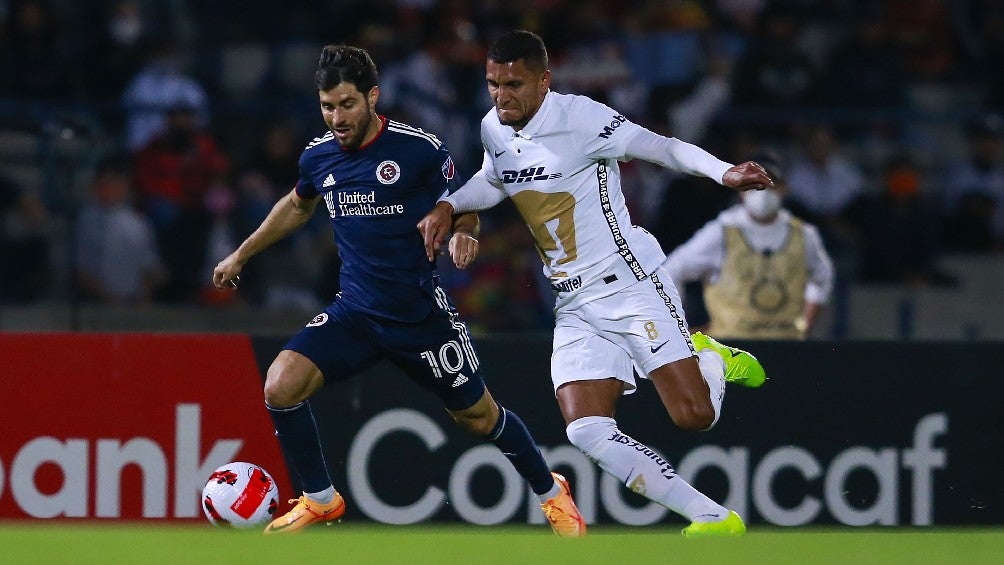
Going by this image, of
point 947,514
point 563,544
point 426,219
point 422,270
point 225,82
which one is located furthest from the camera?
point 225,82

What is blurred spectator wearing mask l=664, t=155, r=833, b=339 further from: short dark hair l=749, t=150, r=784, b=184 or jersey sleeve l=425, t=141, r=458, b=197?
jersey sleeve l=425, t=141, r=458, b=197

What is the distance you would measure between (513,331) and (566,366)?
3872 mm

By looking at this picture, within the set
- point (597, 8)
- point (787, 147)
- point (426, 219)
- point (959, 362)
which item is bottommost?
point (959, 362)

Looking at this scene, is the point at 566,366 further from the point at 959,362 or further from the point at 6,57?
the point at 6,57

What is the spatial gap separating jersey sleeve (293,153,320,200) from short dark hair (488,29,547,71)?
102 cm

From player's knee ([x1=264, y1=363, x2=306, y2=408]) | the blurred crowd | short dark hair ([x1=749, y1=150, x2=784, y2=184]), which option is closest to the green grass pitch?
player's knee ([x1=264, y1=363, x2=306, y2=408])

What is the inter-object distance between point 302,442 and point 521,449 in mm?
975

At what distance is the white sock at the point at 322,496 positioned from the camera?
696 centimetres

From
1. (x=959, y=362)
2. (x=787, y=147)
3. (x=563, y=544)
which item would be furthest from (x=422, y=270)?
(x=787, y=147)

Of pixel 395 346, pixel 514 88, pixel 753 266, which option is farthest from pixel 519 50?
pixel 753 266

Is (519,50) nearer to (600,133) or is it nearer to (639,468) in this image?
(600,133)

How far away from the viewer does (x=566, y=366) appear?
647 centimetres

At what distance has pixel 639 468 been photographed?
6.27m

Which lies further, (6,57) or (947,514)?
(6,57)
